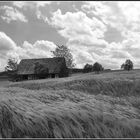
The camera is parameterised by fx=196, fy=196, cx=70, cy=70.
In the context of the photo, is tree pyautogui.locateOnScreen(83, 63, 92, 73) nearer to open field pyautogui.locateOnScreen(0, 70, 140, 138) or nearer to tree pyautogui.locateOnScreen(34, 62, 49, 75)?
tree pyautogui.locateOnScreen(34, 62, 49, 75)

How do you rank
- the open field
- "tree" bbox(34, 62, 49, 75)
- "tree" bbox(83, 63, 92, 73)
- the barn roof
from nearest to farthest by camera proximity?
the open field → "tree" bbox(34, 62, 49, 75) → the barn roof → "tree" bbox(83, 63, 92, 73)

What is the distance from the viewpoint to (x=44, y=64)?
162ft

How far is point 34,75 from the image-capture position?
1922 inches

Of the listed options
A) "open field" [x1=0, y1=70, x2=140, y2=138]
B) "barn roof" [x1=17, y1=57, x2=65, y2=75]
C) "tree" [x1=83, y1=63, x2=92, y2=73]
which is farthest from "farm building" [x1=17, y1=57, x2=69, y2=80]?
"open field" [x1=0, y1=70, x2=140, y2=138]

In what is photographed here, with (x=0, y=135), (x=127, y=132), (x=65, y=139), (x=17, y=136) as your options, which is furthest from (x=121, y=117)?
(x=0, y=135)

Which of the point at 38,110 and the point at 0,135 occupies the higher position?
the point at 38,110

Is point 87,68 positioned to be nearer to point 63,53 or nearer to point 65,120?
point 63,53

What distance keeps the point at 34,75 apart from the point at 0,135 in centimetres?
4651

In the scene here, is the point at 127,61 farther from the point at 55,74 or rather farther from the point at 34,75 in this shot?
the point at 34,75

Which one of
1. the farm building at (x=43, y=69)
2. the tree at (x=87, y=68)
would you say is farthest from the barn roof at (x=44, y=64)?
the tree at (x=87, y=68)

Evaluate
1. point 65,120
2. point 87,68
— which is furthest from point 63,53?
point 65,120

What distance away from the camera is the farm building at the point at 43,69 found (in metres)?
47.4

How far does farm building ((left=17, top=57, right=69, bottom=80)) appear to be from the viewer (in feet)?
156

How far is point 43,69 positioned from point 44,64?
6.60ft
